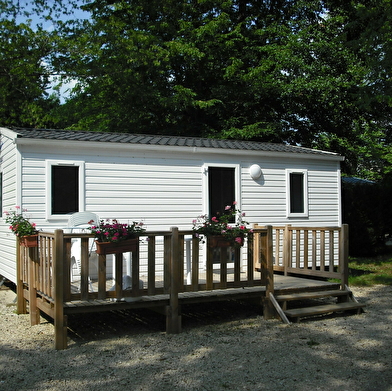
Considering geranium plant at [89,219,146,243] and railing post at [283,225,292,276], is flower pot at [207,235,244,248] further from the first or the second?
railing post at [283,225,292,276]

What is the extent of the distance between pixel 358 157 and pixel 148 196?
1166 cm

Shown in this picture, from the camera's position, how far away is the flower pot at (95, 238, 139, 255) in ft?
16.7

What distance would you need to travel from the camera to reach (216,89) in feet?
53.4

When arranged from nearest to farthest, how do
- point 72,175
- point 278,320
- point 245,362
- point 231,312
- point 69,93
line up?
point 245,362, point 278,320, point 231,312, point 72,175, point 69,93

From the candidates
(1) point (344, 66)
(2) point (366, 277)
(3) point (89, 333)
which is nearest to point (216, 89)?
(1) point (344, 66)

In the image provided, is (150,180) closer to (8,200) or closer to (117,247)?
(8,200)

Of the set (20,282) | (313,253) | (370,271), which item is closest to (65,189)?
(20,282)

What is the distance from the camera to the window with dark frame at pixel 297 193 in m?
9.68

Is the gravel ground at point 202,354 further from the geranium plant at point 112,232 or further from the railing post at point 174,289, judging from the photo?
the geranium plant at point 112,232

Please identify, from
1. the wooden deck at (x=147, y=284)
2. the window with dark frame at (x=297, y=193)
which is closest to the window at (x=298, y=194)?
the window with dark frame at (x=297, y=193)

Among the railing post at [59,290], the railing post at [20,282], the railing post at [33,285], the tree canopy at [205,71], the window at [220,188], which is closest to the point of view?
the railing post at [59,290]

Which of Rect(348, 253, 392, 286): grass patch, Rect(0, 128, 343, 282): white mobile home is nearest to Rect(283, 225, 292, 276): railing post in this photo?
Rect(0, 128, 343, 282): white mobile home

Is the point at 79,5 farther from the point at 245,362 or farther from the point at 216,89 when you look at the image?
the point at 245,362

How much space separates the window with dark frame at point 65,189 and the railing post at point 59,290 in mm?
2682
